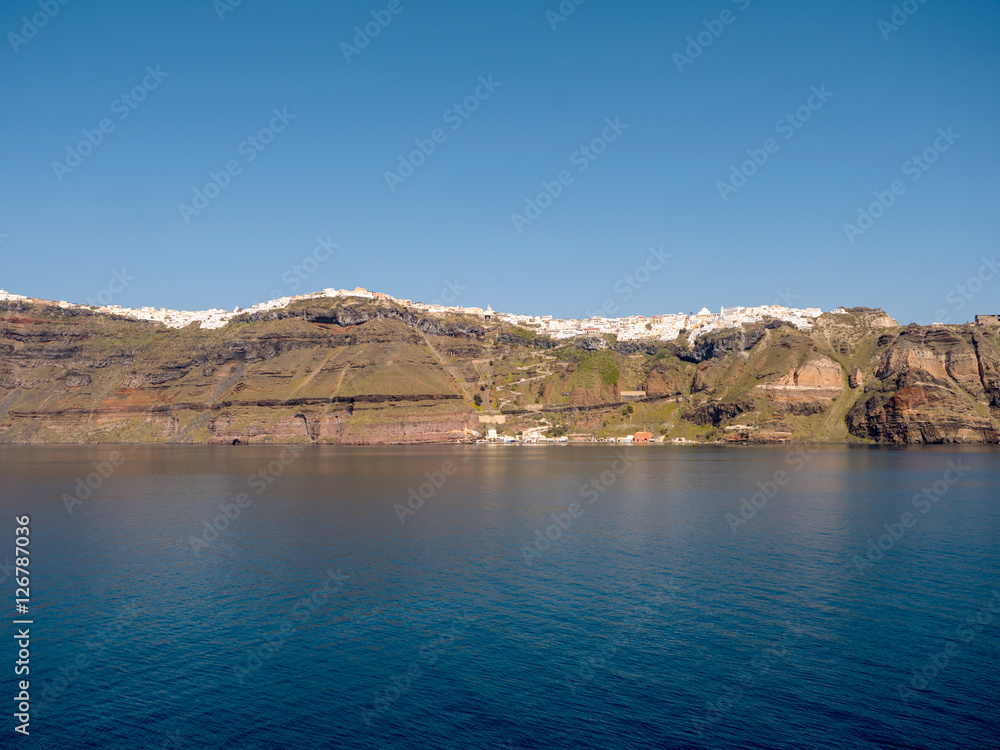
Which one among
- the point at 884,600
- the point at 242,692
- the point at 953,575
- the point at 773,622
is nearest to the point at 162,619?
the point at 242,692

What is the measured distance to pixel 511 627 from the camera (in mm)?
40250

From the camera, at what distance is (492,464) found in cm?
16275

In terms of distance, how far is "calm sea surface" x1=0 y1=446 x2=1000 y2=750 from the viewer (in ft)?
95.3

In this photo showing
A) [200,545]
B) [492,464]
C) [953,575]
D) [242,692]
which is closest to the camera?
[242,692]

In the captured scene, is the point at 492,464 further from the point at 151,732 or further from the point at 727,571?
the point at 151,732

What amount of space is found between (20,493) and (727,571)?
332ft

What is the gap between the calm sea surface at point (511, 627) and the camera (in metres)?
29.0

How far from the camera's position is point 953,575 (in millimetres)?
51312

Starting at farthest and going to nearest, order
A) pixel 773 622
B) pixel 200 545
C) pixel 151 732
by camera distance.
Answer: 1. pixel 200 545
2. pixel 773 622
3. pixel 151 732

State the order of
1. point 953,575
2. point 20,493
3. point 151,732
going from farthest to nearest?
point 20,493 → point 953,575 → point 151,732

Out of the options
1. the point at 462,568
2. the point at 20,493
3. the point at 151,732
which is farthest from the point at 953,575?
the point at 20,493

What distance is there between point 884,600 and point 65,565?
203ft

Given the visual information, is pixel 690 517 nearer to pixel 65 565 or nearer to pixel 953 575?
pixel 953 575

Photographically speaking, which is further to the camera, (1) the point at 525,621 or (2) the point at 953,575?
(2) the point at 953,575
